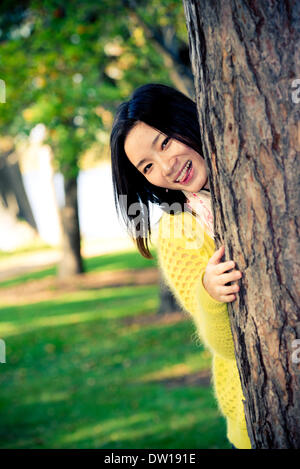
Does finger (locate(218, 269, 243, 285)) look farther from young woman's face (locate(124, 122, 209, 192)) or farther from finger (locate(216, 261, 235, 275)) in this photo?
young woman's face (locate(124, 122, 209, 192))

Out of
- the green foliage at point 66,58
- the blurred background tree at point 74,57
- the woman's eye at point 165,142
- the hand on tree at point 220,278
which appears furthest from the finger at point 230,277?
the green foliage at point 66,58

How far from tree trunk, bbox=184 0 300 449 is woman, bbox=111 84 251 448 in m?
0.15

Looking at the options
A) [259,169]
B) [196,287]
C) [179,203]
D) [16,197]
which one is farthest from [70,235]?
[259,169]

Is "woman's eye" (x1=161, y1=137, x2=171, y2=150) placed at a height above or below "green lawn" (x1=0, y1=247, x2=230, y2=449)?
above

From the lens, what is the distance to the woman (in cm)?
205

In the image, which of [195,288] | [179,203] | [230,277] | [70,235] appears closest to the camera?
[230,277]

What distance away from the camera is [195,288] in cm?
218

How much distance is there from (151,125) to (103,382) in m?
5.69

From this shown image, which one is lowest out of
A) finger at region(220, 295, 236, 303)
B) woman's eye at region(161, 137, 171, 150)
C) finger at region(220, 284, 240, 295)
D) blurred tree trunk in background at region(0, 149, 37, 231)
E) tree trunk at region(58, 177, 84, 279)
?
blurred tree trunk in background at region(0, 149, 37, 231)

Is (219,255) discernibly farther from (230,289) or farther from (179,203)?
(179,203)

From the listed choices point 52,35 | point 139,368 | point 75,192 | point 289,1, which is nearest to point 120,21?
point 52,35

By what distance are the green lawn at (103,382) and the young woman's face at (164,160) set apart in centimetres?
342

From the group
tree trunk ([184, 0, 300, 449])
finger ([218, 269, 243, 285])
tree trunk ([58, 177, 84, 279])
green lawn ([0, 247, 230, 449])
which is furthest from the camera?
tree trunk ([58, 177, 84, 279])

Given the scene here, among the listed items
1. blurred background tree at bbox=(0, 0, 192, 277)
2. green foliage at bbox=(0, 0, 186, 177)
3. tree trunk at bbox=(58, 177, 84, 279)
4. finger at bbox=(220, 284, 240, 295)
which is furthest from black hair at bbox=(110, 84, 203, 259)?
tree trunk at bbox=(58, 177, 84, 279)
